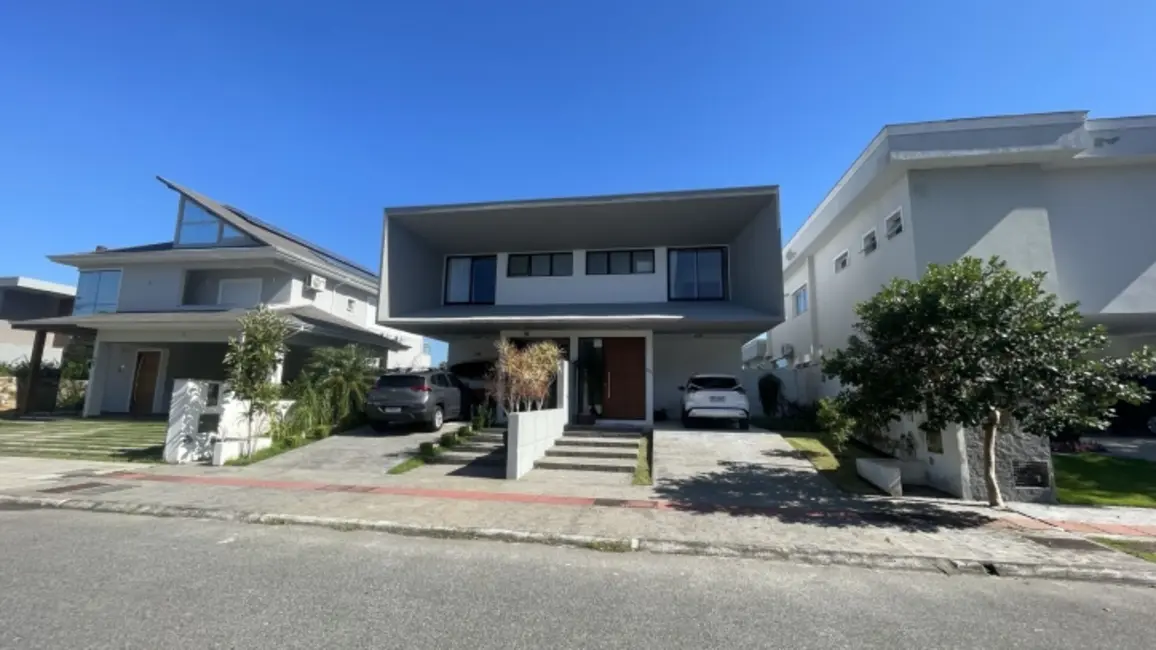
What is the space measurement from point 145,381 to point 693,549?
912 inches

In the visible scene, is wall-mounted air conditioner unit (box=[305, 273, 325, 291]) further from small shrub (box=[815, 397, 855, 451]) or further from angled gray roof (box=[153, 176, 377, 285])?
small shrub (box=[815, 397, 855, 451])

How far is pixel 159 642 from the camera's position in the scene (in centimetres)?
344

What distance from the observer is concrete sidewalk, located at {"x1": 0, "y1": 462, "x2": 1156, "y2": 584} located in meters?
5.74

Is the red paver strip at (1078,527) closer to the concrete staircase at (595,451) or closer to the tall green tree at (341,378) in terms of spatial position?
the concrete staircase at (595,451)

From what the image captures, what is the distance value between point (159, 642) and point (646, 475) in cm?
800

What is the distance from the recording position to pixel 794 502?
8.29 metres

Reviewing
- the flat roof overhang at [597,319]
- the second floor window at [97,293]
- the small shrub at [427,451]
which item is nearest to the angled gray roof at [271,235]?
the second floor window at [97,293]

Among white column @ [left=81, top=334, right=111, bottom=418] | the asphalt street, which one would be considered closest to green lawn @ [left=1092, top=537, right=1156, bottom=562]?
the asphalt street

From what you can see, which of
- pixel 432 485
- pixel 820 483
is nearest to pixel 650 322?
pixel 820 483

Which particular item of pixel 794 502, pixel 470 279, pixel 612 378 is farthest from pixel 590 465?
pixel 470 279

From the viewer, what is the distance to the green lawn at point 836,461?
932cm

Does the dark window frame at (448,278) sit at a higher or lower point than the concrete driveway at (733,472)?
higher

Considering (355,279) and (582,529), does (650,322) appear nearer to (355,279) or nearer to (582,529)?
(582,529)

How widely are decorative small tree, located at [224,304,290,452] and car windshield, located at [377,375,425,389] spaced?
8.17 feet
